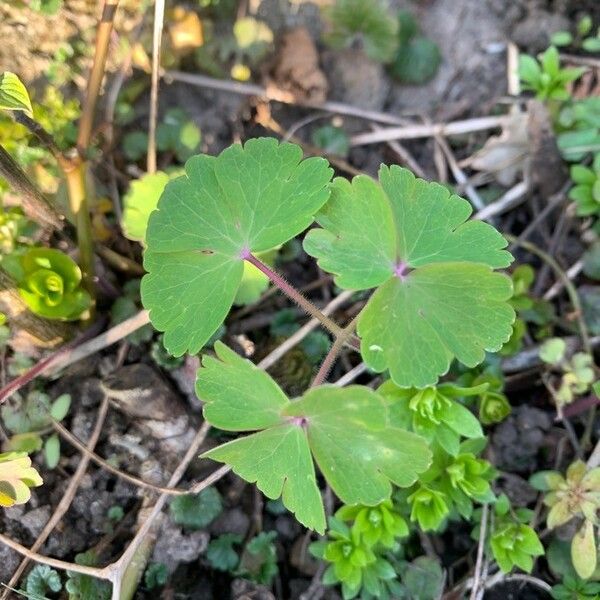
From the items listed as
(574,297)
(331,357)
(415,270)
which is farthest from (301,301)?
(574,297)

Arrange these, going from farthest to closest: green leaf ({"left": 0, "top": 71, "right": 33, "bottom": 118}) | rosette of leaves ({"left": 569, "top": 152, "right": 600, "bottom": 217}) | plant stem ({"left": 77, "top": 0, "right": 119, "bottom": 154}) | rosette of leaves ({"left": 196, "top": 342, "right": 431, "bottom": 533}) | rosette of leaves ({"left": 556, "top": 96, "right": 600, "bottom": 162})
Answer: rosette of leaves ({"left": 556, "top": 96, "right": 600, "bottom": 162}) < rosette of leaves ({"left": 569, "top": 152, "right": 600, "bottom": 217}) < plant stem ({"left": 77, "top": 0, "right": 119, "bottom": 154}) < rosette of leaves ({"left": 196, "top": 342, "right": 431, "bottom": 533}) < green leaf ({"left": 0, "top": 71, "right": 33, "bottom": 118})

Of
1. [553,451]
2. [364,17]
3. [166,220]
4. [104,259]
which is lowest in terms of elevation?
[553,451]

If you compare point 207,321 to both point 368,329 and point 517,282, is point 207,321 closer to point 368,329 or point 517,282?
point 368,329

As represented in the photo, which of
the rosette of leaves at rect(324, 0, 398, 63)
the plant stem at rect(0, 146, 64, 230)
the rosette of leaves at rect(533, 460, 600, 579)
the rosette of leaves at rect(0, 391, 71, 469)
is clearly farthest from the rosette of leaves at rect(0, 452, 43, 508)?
the rosette of leaves at rect(324, 0, 398, 63)

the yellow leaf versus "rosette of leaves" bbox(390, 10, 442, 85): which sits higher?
"rosette of leaves" bbox(390, 10, 442, 85)

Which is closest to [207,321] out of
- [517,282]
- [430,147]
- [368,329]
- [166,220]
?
[166,220]

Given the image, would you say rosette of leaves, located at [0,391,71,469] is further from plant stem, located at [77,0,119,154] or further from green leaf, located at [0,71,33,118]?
green leaf, located at [0,71,33,118]

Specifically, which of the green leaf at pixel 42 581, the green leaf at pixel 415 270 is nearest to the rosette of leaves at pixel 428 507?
the green leaf at pixel 415 270

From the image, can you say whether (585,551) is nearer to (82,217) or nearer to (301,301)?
(301,301)
